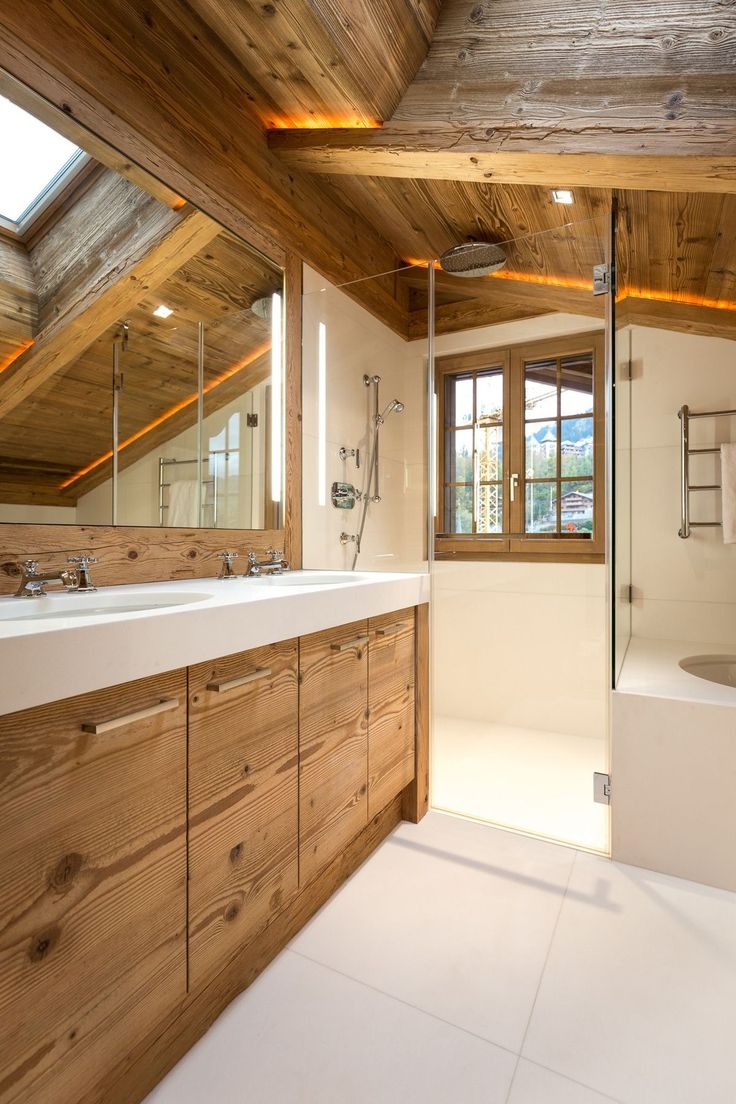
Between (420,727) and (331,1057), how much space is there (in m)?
1.08

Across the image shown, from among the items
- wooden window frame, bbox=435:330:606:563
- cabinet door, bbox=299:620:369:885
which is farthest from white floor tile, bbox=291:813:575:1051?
wooden window frame, bbox=435:330:606:563

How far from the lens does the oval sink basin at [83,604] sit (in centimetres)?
115

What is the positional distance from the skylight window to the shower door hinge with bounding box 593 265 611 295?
160cm

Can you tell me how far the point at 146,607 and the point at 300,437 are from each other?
1044mm

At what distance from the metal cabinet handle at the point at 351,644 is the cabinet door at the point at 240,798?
7.6 inches

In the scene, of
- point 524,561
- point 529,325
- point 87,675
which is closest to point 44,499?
point 87,675

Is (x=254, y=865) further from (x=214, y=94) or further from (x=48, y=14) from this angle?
(x=214, y=94)

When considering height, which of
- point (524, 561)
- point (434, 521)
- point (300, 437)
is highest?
point (300, 437)

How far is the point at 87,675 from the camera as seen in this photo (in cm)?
83

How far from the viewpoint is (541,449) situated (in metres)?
2.01

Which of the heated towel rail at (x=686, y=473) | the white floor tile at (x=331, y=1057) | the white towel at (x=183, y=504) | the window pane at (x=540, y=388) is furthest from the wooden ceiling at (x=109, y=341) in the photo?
the heated towel rail at (x=686, y=473)

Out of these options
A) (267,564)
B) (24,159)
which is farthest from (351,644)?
(24,159)

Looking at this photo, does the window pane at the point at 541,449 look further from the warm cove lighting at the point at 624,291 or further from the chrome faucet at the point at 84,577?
the chrome faucet at the point at 84,577

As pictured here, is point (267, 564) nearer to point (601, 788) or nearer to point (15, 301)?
point (15, 301)
